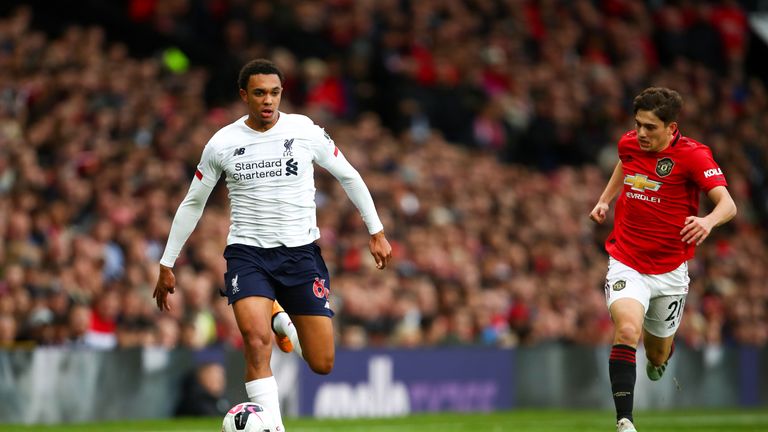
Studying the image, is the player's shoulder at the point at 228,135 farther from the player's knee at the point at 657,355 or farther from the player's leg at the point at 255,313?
the player's knee at the point at 657,355

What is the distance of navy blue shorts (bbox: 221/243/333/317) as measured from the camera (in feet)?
31.6

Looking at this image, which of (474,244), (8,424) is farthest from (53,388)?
(474,244)

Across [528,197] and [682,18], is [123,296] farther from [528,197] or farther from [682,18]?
[682,18]

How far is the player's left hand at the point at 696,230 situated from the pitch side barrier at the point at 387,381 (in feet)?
11.5

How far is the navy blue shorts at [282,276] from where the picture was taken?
31.6ft

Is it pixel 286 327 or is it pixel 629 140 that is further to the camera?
pixel 629 140

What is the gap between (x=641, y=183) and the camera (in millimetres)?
10438

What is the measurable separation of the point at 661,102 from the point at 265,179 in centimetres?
281

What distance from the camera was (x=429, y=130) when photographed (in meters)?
23.8

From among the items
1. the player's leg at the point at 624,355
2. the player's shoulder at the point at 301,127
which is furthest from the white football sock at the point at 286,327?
the player's leg at the point at 624,355

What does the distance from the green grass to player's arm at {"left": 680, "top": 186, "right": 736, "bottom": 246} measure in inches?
178

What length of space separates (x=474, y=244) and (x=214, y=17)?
5640 mm

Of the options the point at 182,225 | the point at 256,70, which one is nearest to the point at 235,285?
the point at 182,225

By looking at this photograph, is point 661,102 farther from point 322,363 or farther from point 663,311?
point 322,363
